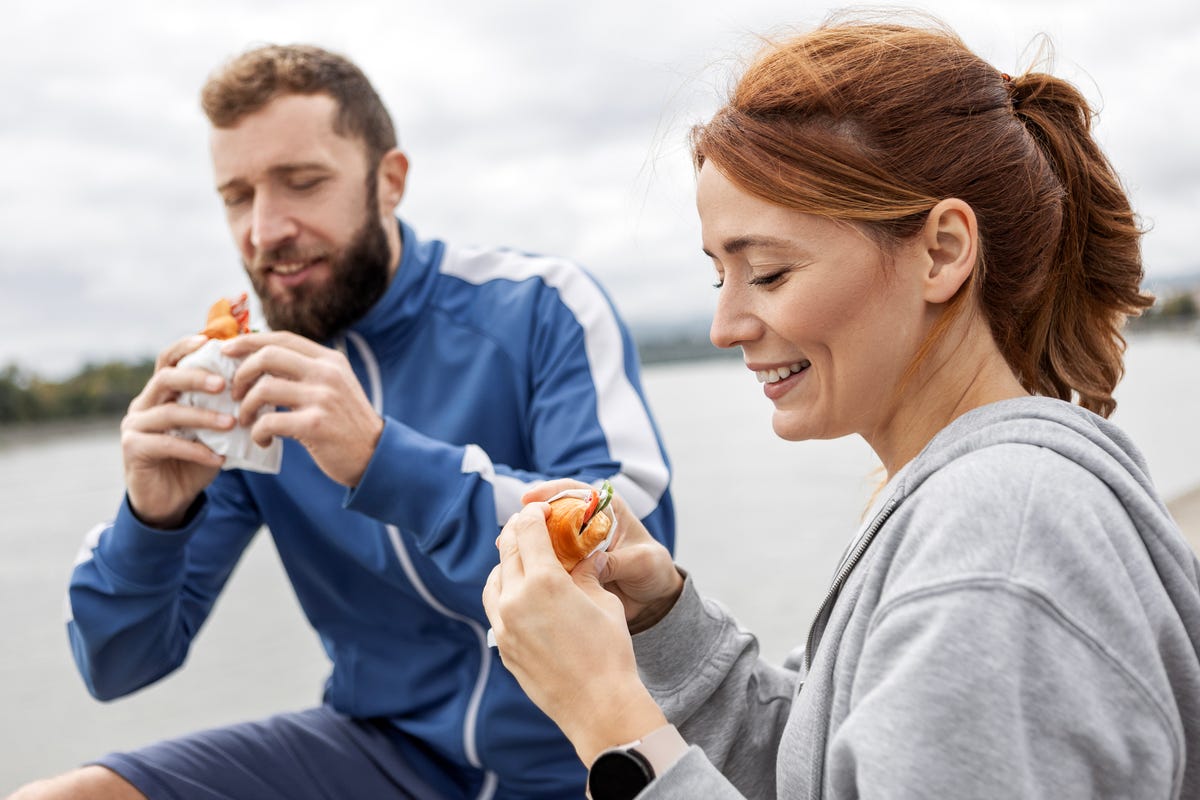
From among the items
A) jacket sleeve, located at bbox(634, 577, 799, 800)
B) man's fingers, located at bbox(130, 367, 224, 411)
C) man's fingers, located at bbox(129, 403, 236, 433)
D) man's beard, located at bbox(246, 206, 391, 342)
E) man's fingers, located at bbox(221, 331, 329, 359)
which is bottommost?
jacket sleeve, located at bbox(634, 577, 799, 800)

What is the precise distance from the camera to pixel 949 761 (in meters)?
0.96

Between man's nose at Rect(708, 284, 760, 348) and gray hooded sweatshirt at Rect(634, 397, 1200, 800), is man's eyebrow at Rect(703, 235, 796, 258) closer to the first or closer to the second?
man's nose at Rect(708, 284, 760, 348)

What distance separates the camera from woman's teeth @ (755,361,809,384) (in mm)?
1455

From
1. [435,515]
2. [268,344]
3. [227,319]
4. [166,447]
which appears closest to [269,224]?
[227,319]

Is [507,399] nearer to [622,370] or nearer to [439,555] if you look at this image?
[622,370]

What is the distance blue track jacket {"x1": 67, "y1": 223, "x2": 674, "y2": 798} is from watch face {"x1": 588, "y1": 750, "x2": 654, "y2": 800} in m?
1.05

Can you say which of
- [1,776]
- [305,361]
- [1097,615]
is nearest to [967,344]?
[1097,615]

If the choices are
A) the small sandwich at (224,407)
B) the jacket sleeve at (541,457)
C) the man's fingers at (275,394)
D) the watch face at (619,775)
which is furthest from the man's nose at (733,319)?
the small sandwich at (224,407)

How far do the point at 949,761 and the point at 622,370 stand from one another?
1.68 meters

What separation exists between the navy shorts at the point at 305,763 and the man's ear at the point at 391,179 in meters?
1.32

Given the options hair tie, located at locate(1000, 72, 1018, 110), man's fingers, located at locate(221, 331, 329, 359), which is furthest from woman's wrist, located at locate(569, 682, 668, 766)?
man's fingers, located at locate(221, 331, 329, 359)

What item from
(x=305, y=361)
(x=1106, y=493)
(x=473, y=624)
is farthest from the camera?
(x=473, y=624)

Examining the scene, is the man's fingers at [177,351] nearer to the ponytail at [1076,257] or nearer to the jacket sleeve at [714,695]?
the jacket sleeve at [714,695]

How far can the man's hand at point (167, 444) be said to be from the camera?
2.28 metres
